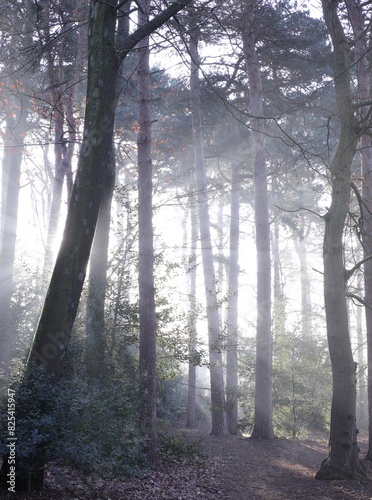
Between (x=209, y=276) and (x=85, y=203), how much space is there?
1052 centimetres

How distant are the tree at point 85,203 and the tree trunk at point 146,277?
319cm

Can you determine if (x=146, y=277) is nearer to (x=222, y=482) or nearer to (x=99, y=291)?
(x=99, y=291)

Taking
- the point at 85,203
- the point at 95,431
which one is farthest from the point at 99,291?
the point at 95,431

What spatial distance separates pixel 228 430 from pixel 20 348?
752 centimetres

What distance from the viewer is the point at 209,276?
54.5 feet

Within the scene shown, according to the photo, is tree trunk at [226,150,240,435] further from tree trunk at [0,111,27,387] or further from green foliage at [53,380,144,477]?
green foliage at [53,380,144,477]

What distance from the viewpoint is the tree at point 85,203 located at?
239 inches

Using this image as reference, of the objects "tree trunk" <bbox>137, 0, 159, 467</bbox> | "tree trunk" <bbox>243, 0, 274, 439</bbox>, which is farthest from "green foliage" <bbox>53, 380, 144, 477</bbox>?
"tree trunk" <bbox>243, 0, 274, 439</bbox>

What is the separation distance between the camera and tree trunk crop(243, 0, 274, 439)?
15.1 metres

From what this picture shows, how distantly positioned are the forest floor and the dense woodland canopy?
13.1 inches

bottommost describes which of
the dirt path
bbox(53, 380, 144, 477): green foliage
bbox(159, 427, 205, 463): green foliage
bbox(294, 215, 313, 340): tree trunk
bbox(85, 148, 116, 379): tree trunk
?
the dirt path

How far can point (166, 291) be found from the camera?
12.2m

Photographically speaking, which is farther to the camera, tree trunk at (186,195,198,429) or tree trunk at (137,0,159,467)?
tree trunk at (186,195,198,429)

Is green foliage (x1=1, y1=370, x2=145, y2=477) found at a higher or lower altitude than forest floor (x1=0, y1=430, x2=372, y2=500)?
higher
